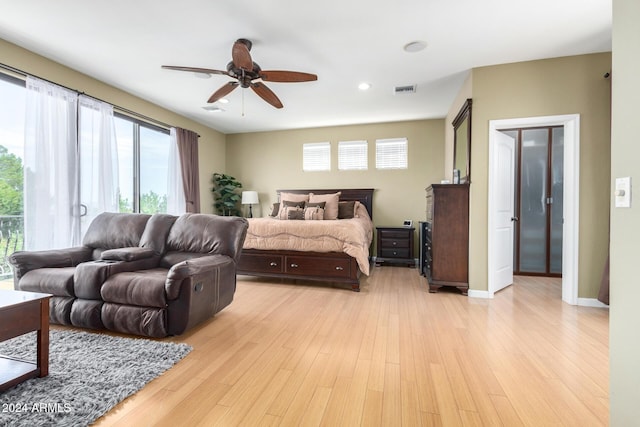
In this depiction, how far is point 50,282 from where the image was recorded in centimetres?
234

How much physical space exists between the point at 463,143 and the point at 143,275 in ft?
13.3

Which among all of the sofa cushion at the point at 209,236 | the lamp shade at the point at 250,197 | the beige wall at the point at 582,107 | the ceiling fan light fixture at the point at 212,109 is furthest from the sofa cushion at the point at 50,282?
the beige wall at the point at 582,107

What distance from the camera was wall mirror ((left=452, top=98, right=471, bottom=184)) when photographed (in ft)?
11.2

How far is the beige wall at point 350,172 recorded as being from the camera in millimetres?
5324

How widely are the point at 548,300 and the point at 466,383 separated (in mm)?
2355

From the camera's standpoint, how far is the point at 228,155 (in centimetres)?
642

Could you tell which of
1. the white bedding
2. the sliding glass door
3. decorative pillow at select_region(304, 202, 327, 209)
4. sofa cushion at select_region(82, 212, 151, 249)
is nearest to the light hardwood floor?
the white bedding

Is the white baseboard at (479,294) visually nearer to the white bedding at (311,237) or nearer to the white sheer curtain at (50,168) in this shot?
the white bedding at (311,237)

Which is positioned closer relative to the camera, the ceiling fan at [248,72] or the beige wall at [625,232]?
the beige wall at [625,232]

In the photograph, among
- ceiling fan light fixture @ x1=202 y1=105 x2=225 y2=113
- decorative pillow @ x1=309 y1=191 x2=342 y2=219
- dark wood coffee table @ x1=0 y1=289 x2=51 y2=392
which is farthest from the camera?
decorative pillow @ x1=309 y1=191 x2=342 y2=219

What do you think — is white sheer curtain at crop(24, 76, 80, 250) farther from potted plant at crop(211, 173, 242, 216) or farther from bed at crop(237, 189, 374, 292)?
potted plant at crop(211, 173, 242, 216)

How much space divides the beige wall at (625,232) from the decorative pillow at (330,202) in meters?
4.10

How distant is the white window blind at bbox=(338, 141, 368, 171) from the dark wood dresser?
2.31m

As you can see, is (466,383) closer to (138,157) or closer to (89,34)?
(89,34)
